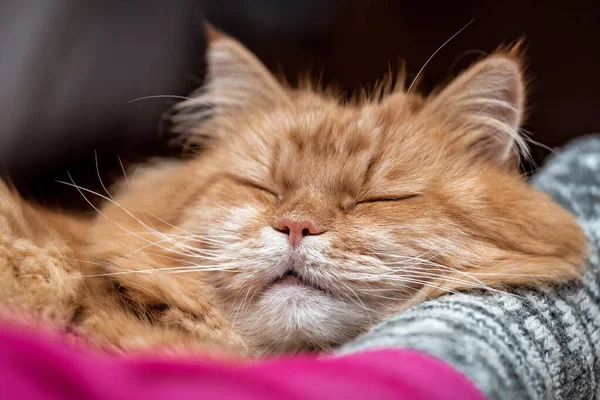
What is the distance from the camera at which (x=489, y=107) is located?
1452mm

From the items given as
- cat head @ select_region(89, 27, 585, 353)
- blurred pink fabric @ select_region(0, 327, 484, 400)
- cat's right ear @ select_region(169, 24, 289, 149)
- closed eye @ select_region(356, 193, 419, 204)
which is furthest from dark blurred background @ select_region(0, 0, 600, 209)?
blurred pink fabric @ select_region(0, 327, 484, 400)

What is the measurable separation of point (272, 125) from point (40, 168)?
1066mm

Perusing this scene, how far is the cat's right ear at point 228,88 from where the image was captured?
1613 mm

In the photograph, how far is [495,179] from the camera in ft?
4.40

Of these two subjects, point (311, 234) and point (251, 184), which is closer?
point (311, 234)

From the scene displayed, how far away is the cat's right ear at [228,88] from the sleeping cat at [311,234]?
107mm

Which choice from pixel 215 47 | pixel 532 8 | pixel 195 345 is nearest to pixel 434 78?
pixel 532 8

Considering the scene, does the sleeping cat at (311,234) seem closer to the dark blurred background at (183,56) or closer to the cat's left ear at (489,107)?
the cat's left ear at (489,107)


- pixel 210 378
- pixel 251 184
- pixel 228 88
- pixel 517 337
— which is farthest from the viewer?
pixel 228 88

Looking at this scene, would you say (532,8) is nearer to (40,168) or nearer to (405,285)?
(405,285)

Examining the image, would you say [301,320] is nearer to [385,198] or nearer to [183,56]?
[385,198]

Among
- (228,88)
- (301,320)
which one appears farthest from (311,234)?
(228,88)

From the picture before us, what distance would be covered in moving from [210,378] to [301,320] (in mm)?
497

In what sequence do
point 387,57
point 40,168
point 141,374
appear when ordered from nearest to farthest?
point 141,374
point 40,168
point 387,57
